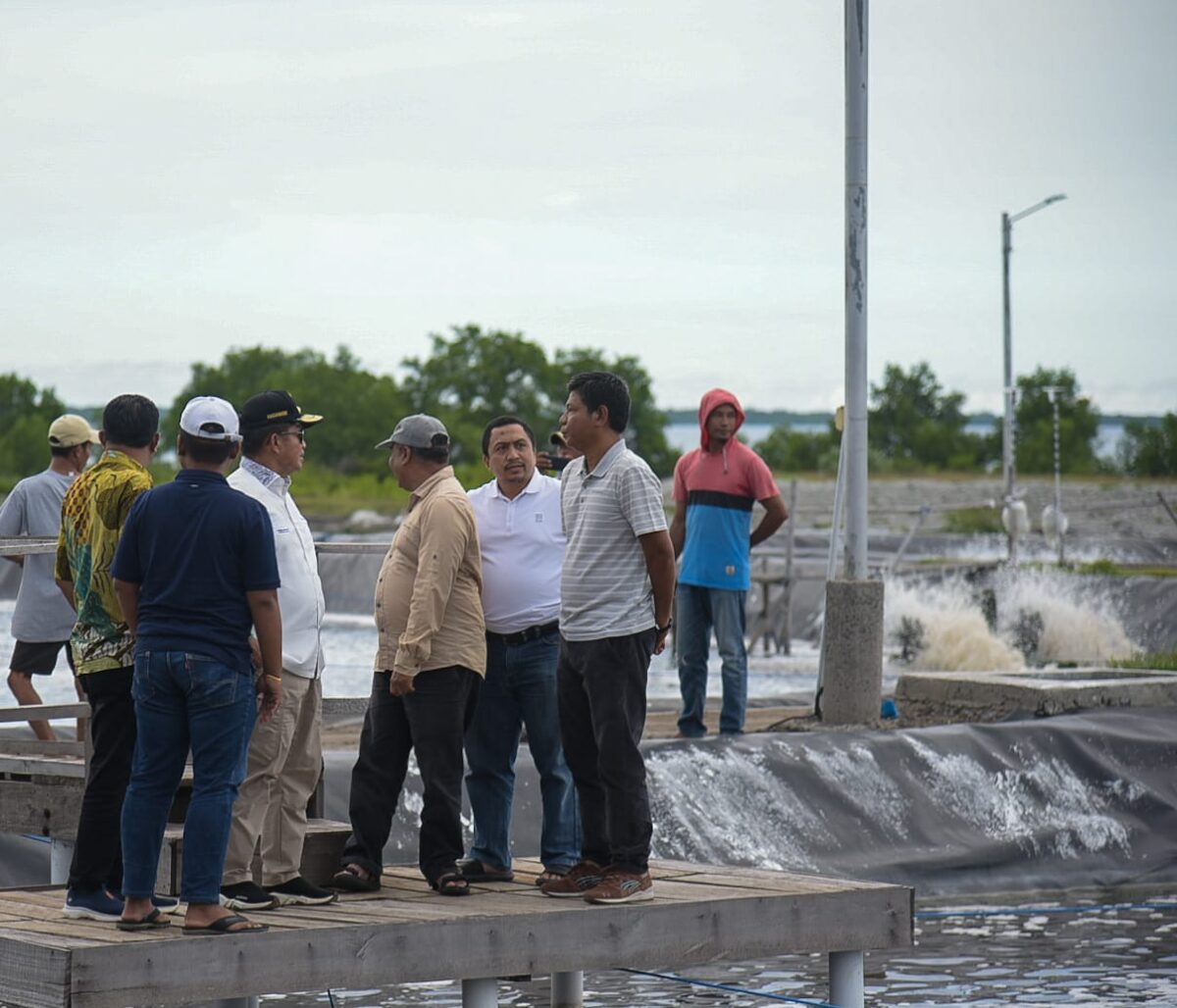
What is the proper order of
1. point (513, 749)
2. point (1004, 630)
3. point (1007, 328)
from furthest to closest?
1. point (1007, 328)
2. point (1004, 630)
3. point (513, 749)

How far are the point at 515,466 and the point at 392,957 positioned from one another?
215cm

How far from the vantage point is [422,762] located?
756cm

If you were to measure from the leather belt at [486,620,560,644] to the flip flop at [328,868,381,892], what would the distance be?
A: 1075 mm

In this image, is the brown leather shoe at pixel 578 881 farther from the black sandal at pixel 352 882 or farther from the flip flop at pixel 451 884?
the black sandal at pixel 352 882

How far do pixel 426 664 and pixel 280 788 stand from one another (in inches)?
26.7

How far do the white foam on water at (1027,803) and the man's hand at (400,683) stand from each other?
6616 millimetres

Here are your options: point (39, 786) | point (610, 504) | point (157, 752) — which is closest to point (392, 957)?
point (157, 752)

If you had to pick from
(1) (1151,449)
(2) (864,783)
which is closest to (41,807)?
(2) (864,783)

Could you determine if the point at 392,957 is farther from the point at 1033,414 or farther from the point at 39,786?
the point at 1033,414

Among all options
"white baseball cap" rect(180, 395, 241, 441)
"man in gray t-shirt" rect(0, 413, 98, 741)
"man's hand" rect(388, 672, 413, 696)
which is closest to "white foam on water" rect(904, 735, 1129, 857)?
"man in gray t-shirt" rect(0, 413, 98, 741)

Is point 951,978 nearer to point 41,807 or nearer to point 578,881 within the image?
point 578,881

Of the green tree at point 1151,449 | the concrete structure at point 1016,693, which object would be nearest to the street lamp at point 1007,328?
the concrete structure at point 1016,693

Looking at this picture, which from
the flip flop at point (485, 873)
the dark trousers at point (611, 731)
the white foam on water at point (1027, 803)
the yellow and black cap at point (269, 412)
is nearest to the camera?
the yellow and black cap at point (269, 412)

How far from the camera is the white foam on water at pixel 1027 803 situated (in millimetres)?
13328
